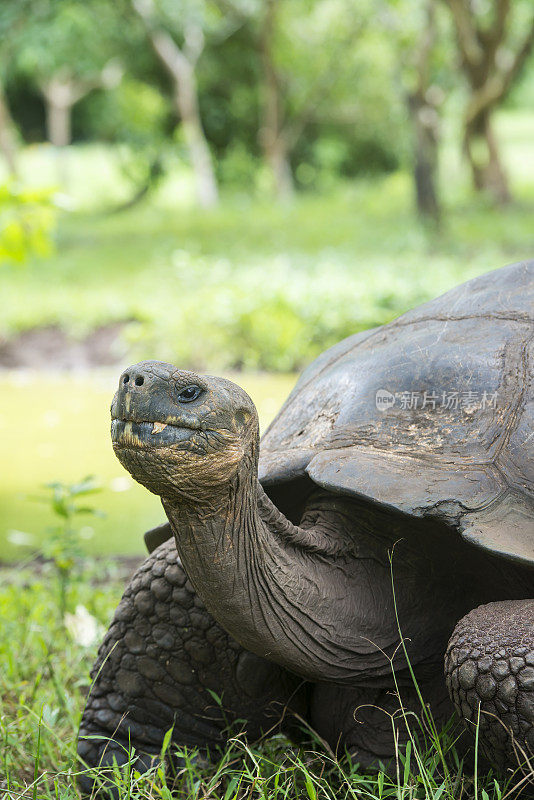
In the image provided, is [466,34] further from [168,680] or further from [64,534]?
[168,680]

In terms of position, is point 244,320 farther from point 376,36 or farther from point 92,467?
point 376,36

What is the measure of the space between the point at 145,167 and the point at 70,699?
22009 mm

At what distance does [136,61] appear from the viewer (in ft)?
69.7

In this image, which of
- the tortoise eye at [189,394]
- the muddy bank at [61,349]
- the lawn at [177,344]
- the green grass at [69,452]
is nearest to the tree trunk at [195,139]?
the lawn at [177,344]

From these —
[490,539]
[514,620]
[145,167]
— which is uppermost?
[490,539]

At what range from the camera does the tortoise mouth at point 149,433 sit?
1.44 meters

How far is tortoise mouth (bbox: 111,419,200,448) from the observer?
1.44 m

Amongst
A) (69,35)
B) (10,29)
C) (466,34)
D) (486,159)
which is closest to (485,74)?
(466,34)

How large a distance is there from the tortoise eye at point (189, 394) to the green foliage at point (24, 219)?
2093 mm

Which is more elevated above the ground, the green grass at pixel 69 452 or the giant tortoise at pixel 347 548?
the giant tortoise at pixel 347 548

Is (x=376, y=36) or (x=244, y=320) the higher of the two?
(x=376, y=36)

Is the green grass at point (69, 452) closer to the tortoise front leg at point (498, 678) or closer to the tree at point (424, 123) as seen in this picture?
the tortoise front leg at point (498, 678)

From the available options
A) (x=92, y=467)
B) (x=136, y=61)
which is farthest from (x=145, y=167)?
(x=92, y=467)

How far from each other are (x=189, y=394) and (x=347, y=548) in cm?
53
